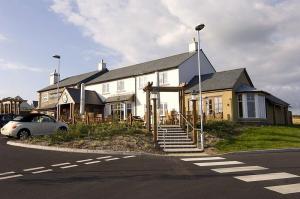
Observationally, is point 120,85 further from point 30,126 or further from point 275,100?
point 30,126

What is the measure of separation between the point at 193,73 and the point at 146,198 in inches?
1358

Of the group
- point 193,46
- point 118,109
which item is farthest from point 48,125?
point 193,46

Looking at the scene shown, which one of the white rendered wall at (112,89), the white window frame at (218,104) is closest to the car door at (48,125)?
the white window frame at (218,104)

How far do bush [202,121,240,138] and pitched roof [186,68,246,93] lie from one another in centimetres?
692

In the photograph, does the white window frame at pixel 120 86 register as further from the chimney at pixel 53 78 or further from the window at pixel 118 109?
the chimney at pixel 53 78

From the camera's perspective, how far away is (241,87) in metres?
35.9

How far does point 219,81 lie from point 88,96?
18.2 meters

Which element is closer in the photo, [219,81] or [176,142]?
[176,142]

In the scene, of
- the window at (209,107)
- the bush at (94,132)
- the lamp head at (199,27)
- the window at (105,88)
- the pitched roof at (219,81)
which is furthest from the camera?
the window at (105,88)

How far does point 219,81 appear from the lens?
3741cm

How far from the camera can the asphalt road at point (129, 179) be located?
8.87 m

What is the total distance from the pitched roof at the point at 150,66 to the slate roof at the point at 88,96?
2.19 m

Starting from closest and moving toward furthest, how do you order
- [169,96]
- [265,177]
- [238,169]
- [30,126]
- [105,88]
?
1. [265,177]
2. [238,169]
3. [30,126]
4. [169,96]
5. [105,88]

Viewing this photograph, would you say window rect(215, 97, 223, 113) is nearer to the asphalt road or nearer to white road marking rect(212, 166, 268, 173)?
the asphalt road
